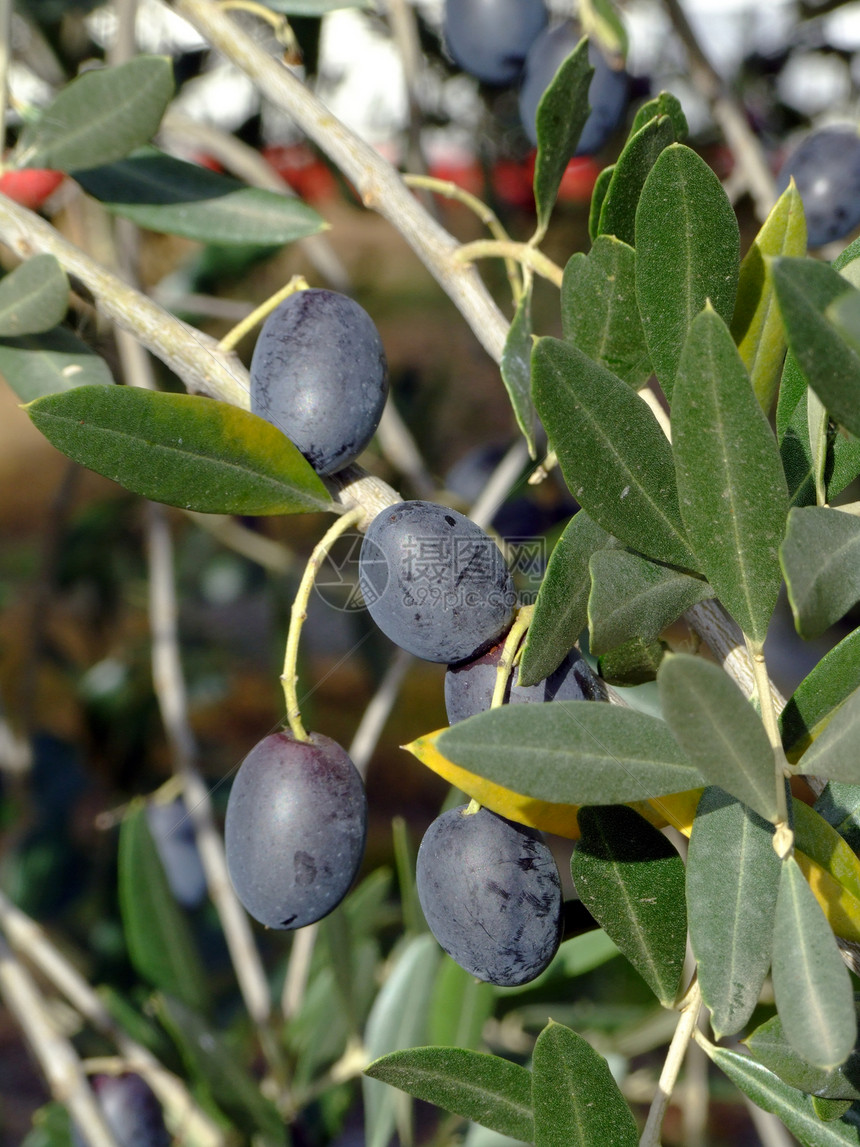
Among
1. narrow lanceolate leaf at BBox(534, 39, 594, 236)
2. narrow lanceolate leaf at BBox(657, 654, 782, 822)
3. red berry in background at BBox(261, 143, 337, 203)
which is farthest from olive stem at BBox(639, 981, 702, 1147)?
red berry in background at BBox(261, 143, 337, 203)

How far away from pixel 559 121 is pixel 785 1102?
22.5 inches

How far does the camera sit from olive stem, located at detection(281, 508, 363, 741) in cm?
47

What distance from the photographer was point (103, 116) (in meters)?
0.68

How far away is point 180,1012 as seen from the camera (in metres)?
0.90

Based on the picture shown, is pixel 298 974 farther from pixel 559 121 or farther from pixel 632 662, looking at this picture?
pixel 559 121

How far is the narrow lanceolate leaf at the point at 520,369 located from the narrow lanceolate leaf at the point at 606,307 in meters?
0.02

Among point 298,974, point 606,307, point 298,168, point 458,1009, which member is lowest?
point 298,974

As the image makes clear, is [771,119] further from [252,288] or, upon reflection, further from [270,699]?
[270,699]

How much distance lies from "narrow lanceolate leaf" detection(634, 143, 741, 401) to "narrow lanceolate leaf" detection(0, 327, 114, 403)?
399mm

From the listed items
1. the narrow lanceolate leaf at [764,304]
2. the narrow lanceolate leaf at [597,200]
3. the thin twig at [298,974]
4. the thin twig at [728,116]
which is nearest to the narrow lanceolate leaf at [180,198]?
the narrow lanceolate leaf at [597,200]

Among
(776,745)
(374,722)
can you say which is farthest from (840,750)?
(374,722)

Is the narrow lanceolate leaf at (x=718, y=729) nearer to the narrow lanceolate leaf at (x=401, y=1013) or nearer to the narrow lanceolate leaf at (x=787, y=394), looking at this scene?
the narrow lanceolate leaf at (x=787, y=394)

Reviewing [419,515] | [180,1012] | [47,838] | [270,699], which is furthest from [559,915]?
[270,699]

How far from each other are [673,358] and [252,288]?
5.58 ft
